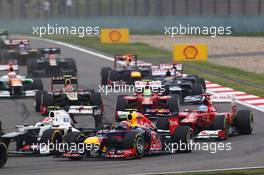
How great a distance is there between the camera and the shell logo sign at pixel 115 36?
2558 inches

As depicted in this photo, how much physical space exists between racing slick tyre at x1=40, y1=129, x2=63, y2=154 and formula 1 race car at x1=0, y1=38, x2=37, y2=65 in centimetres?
3004

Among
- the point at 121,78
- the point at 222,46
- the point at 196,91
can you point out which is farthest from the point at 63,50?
the point at 196,91

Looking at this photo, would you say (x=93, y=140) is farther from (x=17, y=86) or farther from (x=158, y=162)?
(x=17, y=86)

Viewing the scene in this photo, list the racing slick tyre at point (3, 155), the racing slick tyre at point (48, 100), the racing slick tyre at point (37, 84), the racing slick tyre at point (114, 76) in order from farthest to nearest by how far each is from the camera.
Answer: the racing slick tyre at point (114, 76) < the racing slick tyre at point (37, 84) < the racing slick tyre at point (48, 100) < the racing slick tyre at point (3, 155)

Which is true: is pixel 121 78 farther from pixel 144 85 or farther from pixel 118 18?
pixel 118 18

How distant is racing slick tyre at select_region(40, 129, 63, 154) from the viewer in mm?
Answer: 22547

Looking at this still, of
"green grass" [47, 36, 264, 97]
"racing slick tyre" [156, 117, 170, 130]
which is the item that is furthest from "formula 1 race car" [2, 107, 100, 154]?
"green grass" [47, 36, 264, 97]

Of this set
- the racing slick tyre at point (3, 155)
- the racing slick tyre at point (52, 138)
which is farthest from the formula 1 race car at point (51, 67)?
the racing slick tyre at point (3, 155)

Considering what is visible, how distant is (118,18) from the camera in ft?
258

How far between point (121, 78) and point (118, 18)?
38598 mm

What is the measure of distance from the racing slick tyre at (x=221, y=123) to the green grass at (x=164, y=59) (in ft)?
38.8

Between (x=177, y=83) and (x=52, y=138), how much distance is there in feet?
43.6

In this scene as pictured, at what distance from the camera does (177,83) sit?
35375 mm

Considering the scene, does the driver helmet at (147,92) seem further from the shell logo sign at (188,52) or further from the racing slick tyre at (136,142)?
the shell logo sign at (188,52)
